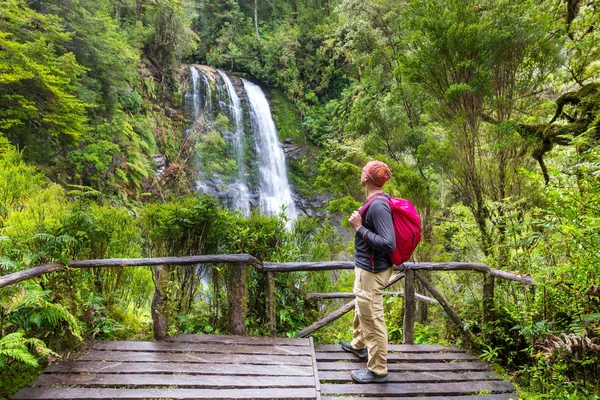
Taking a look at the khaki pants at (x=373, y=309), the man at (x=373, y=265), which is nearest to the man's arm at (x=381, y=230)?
the man at (x=373, y=265)

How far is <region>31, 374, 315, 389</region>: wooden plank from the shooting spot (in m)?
2.82

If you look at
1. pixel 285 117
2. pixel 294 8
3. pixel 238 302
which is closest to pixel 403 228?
pixel 238 302

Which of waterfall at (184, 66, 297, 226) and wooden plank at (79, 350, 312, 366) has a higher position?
waterfall at (184, 66, 297, 226)

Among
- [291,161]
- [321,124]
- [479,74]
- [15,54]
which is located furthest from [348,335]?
[321,124]

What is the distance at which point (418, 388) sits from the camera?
3.11 meters

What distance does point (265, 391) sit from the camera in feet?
9.39

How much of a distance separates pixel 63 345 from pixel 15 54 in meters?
7.37

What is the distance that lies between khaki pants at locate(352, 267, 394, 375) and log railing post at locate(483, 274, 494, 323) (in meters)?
1.63

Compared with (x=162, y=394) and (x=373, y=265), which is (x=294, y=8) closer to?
(x=373, y=265)

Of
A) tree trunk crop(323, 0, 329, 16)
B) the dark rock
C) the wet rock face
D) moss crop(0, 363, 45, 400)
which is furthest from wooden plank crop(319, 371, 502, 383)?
tree trunk crop(323, 0, 329, 16)

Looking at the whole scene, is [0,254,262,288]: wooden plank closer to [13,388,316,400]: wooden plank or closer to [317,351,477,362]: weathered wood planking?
[13,388,316,400]: wooden plank

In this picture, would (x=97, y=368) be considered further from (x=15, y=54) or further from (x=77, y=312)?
(x=15, y=54)

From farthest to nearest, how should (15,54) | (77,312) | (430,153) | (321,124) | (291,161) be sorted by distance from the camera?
(321,124), (291,161), (15,54), (430,153), (77,312)

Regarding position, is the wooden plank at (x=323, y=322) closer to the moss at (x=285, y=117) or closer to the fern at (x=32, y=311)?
the fern at (x=32, y=311)
